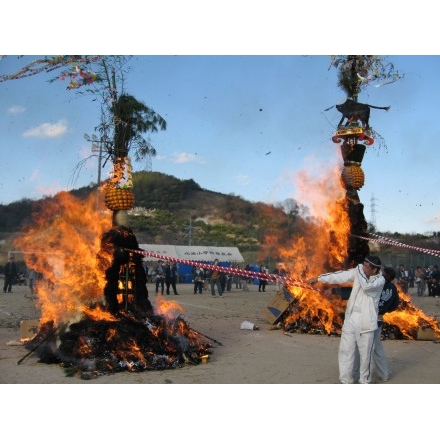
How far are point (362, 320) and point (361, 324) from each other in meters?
0.05

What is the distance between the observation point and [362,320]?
6449 millimetres

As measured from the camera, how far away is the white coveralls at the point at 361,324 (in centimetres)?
640

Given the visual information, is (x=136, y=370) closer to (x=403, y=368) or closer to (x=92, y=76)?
(x=403, y=368)

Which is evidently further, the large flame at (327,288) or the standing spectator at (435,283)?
the standing spectator at (435,283)

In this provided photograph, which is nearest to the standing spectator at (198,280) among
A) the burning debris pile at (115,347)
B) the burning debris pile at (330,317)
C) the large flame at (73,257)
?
the burning debris pile at (330,317)

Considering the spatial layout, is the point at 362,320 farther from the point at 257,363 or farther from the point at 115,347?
the point at 115,347

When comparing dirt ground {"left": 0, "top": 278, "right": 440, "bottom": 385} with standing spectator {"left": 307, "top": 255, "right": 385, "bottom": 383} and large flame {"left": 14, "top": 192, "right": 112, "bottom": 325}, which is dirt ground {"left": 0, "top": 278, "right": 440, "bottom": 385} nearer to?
standing spectator {"left": 307, "top": 255, "right": 385, "bottom": 383}

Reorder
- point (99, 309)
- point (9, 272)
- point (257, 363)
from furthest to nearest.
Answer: point (9, 272) → point (99, 309) → point (257, 363)

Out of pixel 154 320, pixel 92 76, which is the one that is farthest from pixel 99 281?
pixel 92 76

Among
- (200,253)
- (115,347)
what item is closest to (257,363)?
(115,347)

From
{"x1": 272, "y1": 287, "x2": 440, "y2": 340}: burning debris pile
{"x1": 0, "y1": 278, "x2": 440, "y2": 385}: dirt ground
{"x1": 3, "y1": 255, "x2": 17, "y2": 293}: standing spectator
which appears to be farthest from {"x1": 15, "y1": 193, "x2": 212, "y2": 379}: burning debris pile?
{"x1": 3, "y1": 255, "x2": 17, "y2": 293}: standing spectator

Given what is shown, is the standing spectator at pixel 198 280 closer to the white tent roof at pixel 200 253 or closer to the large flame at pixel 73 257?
the white tent roof at pixel 200 253

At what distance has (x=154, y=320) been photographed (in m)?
7.96
